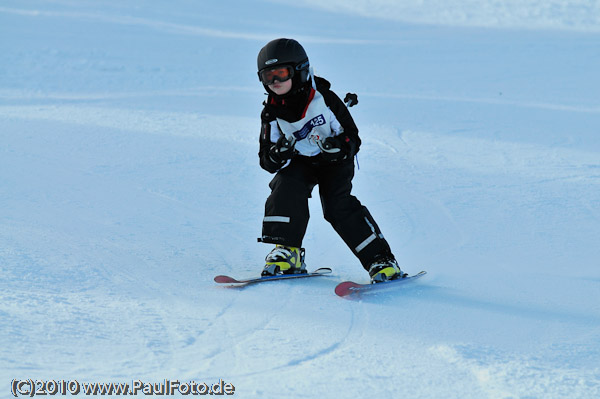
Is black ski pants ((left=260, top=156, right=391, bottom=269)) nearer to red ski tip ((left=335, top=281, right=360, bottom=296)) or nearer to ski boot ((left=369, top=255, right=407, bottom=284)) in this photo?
ski boot ((left=369, top=255, right=407, bottom=284))

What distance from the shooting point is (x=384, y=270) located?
12.6 ft

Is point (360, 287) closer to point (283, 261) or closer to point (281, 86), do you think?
point (283, 261)

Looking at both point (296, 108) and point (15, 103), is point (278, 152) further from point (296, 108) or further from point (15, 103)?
point (15, 103)

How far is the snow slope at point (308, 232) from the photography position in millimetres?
2736

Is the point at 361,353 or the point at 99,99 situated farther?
the point at 99,99

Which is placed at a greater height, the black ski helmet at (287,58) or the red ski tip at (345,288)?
the black ski helmet at (287,58)

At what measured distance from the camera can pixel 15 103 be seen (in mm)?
8711

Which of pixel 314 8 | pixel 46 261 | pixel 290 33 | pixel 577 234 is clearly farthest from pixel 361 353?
pixel 314 8

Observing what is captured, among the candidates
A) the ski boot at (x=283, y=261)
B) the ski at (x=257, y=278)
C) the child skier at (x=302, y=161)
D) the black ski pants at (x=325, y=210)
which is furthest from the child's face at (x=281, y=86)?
the ski at (x=257, y=278)

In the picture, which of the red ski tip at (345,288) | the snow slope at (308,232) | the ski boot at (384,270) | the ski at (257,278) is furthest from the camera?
the ski boot at (384,270)

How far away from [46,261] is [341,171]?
1614 mm

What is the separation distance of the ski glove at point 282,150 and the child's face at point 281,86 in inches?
9.2

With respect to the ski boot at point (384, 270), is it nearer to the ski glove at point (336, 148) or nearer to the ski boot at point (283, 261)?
the ski boot at point (283, 261)

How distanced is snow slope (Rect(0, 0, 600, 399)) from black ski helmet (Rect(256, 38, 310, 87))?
3.47 feet
